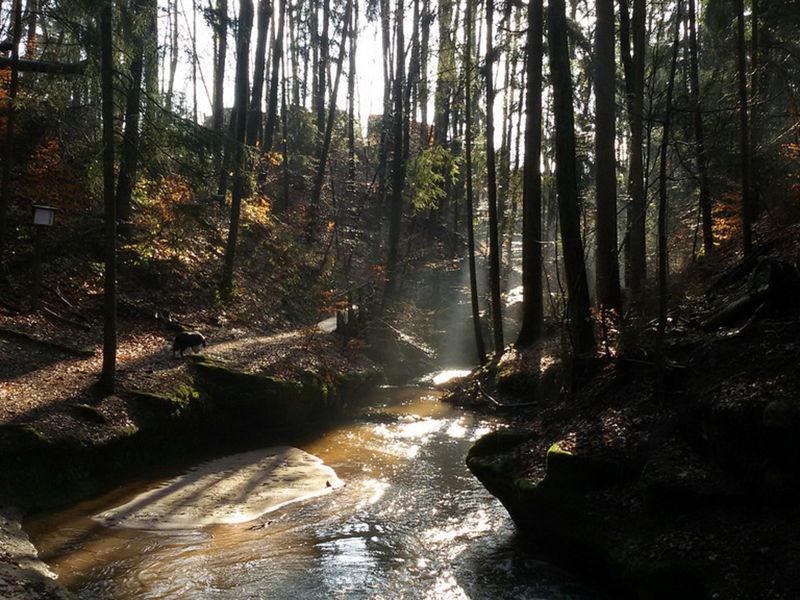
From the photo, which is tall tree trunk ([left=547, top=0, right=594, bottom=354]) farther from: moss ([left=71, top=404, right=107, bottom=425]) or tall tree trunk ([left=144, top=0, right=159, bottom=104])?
moss ([left=71, top=404, right=107, bottom=425])

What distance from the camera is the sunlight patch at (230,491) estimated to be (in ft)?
25.8

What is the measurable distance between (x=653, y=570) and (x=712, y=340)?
10.2ft

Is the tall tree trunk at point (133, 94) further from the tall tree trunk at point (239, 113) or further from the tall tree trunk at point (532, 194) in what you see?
the tall tree trunk at point (532, 194)

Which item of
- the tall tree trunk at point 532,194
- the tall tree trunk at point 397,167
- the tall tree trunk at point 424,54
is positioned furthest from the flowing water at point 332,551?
the tall tree trunk at point 397,167

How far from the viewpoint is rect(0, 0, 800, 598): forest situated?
231 inches

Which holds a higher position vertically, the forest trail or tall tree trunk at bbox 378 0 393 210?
tall tree trunk at bbox 378 0 393 210

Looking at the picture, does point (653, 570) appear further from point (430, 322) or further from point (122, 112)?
point (430, 322)

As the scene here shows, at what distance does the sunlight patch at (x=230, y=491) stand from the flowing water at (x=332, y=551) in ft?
0.72

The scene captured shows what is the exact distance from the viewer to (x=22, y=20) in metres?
10.8

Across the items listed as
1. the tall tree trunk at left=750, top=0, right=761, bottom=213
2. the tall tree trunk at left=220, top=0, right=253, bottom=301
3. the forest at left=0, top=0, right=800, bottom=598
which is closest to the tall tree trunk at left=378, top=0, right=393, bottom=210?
the forest at left=0, top=0, right=800, bottom=598

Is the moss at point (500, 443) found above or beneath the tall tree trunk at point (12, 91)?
beneath

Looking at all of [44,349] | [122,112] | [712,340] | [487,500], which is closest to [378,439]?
[487,500]

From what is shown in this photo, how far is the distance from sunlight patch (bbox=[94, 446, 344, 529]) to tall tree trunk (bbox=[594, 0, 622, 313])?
6.75 m

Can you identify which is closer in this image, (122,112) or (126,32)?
(126,32)
